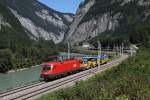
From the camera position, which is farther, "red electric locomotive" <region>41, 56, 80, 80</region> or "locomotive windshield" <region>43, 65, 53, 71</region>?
"locomotive windshield" <region>43, 65, 53, 71</region>

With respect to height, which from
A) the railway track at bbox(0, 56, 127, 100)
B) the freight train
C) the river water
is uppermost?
the freight train

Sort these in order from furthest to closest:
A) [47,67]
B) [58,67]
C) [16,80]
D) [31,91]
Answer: [16,80]
[58,67]
[47,67]
[31,91]

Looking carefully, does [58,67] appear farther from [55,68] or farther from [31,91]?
[31,91]

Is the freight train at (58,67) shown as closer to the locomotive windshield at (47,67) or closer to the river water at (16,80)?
the locomotive windshield at (47,67)

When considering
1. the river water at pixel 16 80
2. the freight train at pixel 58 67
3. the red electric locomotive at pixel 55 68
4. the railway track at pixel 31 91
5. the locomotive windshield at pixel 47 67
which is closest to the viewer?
the railway track at pixel 31 91

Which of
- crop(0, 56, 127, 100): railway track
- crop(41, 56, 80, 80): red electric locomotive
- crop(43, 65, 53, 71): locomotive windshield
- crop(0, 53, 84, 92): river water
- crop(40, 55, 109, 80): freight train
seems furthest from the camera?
crop(0, 53, 84, 92): river water

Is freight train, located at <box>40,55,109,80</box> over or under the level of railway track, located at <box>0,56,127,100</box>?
over

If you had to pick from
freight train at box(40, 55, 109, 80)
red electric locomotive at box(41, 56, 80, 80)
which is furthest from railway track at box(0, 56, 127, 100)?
freight train at box(40, 55, 109, 80)

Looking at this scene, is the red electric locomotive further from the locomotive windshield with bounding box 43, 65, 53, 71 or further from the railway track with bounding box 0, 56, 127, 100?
the railway track with bounding box 0, 56, 127, 100

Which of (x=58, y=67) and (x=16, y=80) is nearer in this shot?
(x=58, y=67)

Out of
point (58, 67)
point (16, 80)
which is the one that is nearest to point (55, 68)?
point (58, 67)

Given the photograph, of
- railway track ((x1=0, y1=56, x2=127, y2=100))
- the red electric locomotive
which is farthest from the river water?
railway track ((x1=0, y1=56, x2=127, y2=100))

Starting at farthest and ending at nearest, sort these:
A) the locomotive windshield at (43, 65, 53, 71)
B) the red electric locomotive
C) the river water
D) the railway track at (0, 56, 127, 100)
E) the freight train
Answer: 1. the river water
2. the locomotive windshield at (43, 65, 53, 71)
3. the freight train
4. the red electric locomotive
5. the railway track at (0, 56, 127, 100)

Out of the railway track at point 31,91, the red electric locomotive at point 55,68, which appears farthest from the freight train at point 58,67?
the railway track at point 31,91
